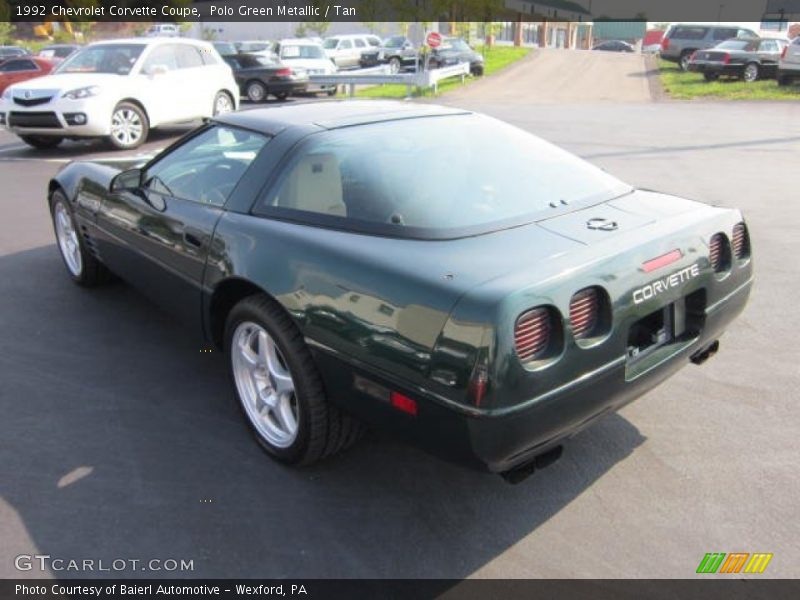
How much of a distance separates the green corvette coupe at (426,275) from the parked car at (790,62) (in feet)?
63.4

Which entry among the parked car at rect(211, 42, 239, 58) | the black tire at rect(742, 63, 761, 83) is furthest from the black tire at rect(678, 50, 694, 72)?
the parked car at rect(211, 42, 239, 58)

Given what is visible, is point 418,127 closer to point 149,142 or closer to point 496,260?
point 496,260

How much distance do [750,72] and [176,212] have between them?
74.1ft

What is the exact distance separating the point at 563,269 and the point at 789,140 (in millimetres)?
11157

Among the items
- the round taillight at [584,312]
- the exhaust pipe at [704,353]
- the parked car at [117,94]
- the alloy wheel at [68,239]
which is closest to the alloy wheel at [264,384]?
the round taillight at [584,312]

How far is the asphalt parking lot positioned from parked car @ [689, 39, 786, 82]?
65.0 ft

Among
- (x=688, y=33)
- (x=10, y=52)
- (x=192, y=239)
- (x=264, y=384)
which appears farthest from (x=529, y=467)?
(x=10, y=52)

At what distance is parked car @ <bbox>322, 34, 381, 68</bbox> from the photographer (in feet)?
96.0

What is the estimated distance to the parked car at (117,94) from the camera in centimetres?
1007

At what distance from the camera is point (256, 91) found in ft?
63.0

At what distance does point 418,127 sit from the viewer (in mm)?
3307

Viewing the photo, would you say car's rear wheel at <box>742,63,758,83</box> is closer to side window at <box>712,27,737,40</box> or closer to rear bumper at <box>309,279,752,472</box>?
side window at <box>712,27,737,40</box>

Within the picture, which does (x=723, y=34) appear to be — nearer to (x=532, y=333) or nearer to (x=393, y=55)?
(x=393, y=55)
